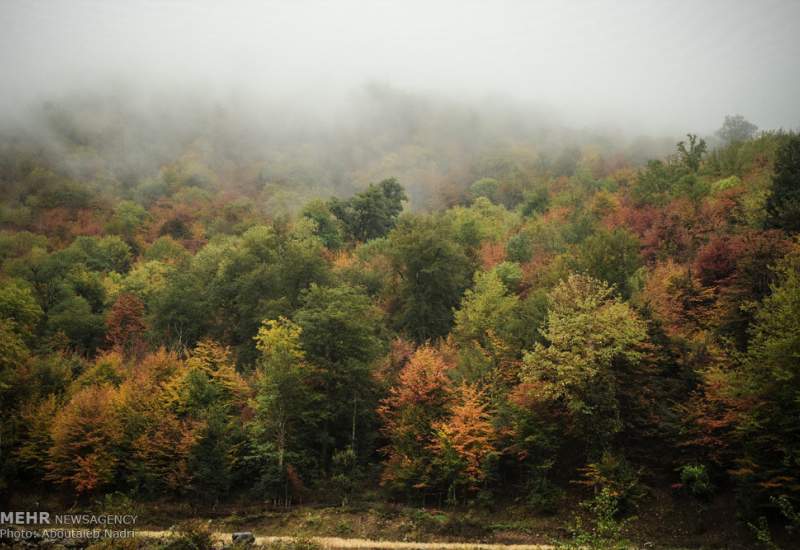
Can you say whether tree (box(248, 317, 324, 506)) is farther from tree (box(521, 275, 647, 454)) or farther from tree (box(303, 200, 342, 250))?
tree (box(303, 200, 342, 250))

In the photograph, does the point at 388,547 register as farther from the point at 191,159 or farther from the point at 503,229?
the point at 191,159

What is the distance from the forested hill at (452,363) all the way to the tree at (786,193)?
19 cm

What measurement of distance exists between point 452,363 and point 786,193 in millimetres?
28531

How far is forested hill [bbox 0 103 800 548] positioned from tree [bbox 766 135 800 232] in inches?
7.4

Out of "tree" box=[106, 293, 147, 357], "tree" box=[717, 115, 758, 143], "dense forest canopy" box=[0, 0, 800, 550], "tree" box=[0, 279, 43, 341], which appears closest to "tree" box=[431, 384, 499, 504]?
"dense forest canopy" box=[0, 0, 800, 550]

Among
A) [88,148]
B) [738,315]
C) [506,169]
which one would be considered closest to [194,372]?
[738,315]

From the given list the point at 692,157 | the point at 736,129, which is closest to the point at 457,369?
the point at 692,157

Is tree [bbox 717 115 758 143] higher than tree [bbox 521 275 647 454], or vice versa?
tree [bbox 717 115 758 143]

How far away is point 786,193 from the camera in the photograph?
38406 mm

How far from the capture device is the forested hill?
1093 inches

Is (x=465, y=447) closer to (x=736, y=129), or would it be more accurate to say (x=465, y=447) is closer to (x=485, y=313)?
(x=485, y=313)

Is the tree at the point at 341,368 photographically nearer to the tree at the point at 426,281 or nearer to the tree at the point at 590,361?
the tree at the point at 426,281

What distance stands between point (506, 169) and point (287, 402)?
343ft

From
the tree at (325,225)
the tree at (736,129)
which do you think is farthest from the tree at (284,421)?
the tree at (736,129)
